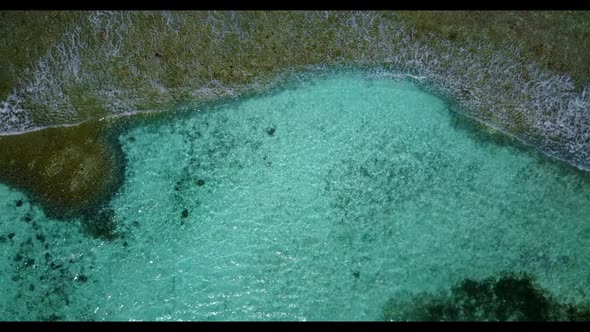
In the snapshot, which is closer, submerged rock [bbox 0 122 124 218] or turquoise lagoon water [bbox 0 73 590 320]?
turquoise lagoon water [bbox 0 73 590 320]

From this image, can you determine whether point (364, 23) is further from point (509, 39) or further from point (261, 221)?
point (261, 221)

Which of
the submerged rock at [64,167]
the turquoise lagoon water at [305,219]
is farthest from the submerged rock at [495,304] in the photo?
the submerged rock at [64,167]

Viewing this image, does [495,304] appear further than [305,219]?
No

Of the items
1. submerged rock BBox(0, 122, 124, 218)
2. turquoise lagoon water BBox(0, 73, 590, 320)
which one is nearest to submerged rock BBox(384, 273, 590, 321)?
turquoise lagoon water BBox(0, 73, 590, 320)

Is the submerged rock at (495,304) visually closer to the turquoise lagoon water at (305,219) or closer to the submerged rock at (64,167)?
the turquoise lagoon water at (305,219)

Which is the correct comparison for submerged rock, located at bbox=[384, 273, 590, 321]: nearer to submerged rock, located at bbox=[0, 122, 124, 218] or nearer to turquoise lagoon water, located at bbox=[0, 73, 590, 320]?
turquoise lagoon water, located at bbox=[0, 73, 590, 320]

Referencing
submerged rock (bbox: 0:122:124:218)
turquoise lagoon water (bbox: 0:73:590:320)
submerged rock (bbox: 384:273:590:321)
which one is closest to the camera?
submerged rock (bbox: 384:273:590:321)

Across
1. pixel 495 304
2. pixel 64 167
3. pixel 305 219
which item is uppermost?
pixel 64 167

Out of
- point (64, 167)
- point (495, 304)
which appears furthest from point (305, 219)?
point (64, 167)

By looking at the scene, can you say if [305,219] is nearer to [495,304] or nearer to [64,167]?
[495,304]
